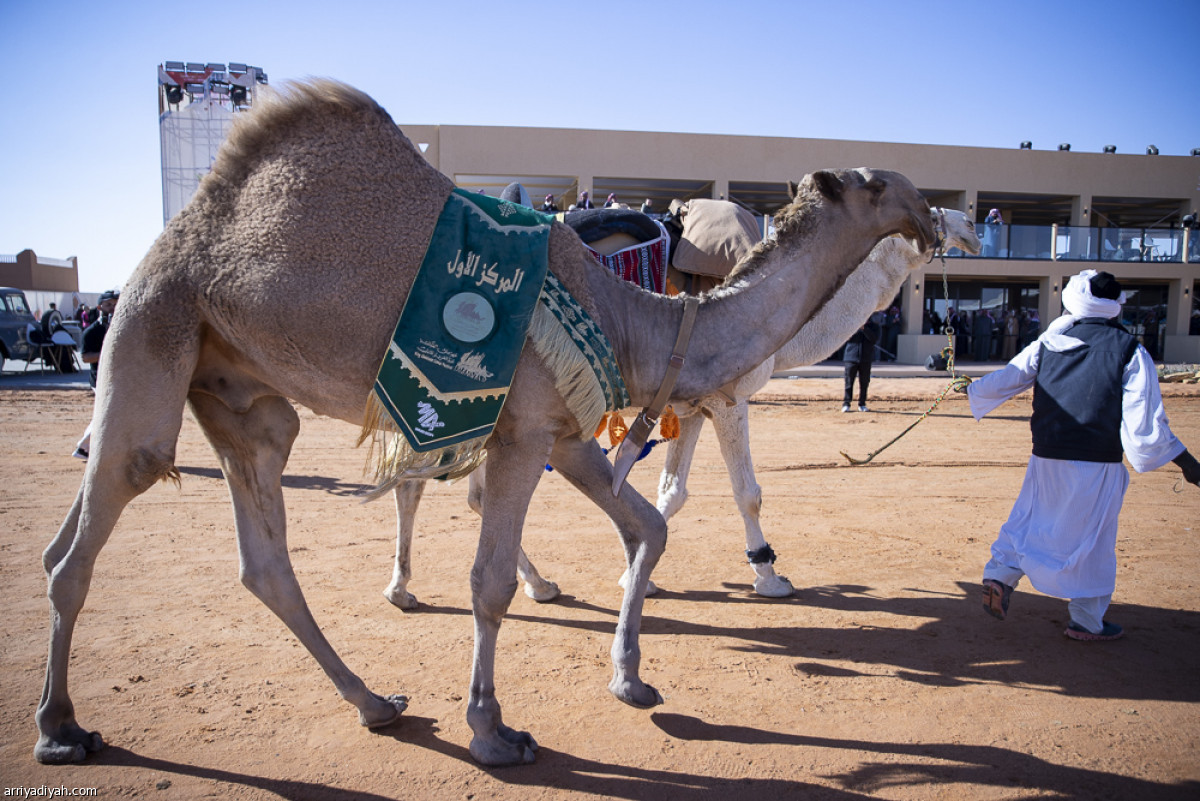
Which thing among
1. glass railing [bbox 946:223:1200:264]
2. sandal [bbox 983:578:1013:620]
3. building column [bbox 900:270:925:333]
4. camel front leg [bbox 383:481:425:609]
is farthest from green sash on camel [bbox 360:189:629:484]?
glass railing [bbox 946:223:1200:264]

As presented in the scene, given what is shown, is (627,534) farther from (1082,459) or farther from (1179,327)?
(1179,327)

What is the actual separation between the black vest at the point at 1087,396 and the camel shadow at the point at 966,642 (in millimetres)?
1103

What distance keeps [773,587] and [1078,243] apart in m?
28.1

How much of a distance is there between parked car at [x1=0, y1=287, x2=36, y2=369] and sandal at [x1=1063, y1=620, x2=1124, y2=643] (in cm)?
2535

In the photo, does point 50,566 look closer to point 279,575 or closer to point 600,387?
point 279,575

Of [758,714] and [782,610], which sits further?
[782,610]

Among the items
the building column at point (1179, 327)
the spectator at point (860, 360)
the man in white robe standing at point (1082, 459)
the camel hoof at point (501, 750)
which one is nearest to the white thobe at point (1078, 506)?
A: the man in white robe standing at point (1082, 459)

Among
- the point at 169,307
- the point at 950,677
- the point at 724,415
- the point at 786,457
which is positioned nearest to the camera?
the point at 169,307

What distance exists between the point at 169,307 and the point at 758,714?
314cm

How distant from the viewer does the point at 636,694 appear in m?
3.46

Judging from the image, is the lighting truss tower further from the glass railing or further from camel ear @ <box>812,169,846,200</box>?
the glass railing

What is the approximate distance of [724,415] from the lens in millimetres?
5191

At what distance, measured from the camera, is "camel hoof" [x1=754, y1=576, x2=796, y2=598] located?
205 inches

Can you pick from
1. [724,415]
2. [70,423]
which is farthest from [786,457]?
[70,423]
